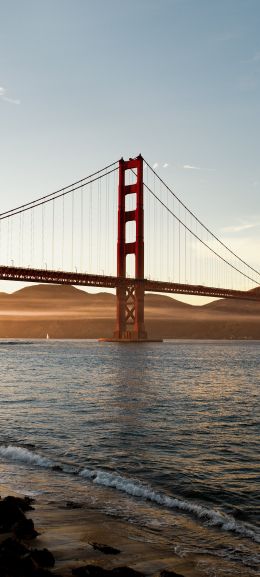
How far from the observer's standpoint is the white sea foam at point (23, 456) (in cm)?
1182

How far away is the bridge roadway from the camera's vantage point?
75688 millimetres

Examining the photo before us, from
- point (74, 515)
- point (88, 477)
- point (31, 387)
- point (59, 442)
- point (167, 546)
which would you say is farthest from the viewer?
point (31, 387)

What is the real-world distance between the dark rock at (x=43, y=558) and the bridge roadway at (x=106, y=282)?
227 ft

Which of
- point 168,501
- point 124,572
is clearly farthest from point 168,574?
point 168,501

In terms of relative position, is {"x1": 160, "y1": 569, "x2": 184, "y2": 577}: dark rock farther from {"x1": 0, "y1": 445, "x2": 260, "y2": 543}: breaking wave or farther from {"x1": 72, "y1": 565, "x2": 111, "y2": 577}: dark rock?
{"x1": 0, "y1": 445, "x2": 260, "y2": 543}: breaking wave

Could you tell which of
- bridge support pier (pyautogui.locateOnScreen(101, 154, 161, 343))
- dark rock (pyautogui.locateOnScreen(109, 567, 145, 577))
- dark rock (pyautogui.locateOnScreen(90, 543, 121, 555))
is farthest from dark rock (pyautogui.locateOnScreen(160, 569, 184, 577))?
bridge support pier (pyautogui.locateOnScreen(101, 154, 161, 343))

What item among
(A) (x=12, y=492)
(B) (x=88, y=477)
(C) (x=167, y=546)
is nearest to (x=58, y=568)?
(C) (x=167, y=546)

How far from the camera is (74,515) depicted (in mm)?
8023

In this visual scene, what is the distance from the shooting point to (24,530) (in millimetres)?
6867

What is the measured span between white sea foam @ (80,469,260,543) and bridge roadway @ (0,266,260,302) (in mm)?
65092

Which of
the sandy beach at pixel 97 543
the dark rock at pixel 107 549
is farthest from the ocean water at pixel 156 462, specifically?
the dark rock at pixel 107 549

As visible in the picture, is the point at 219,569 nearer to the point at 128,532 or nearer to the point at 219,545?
the point at 219,545

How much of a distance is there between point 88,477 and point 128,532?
3489mm

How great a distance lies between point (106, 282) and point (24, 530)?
8319 cm
